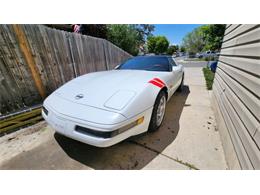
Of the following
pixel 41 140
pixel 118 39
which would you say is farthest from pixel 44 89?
pixel 118 39

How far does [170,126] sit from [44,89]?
3346 millimetres

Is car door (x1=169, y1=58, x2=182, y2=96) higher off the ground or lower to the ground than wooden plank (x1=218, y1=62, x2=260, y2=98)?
lower

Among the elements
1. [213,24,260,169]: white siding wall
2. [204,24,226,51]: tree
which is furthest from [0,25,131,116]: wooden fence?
[204,24,226,51]: tree

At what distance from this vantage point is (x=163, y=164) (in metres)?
1.61

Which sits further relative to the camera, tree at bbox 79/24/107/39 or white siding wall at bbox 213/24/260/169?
tree at bbox 79/24/107/39

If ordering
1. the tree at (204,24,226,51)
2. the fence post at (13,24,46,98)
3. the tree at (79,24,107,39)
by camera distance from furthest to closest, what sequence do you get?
the tree at (204,24,226,51), the tree at (79,24,107,39), the fence post at (13,24,46,98)

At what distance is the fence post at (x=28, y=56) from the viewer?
9.48 ft

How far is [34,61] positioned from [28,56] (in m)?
0.16

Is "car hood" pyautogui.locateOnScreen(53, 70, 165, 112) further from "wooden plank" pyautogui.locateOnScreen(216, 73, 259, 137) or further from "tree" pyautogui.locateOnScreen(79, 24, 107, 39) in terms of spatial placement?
"tree" pyautogui.locateOnScreen(79, 24, 107, 39)

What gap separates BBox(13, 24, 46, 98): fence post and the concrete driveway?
1.34 m

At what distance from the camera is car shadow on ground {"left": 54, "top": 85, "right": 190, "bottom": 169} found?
161 cm

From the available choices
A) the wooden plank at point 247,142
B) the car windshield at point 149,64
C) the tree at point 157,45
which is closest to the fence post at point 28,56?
the car windshield at point 149,64
